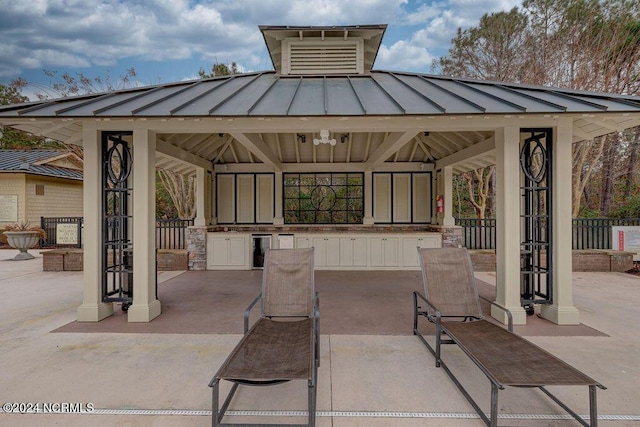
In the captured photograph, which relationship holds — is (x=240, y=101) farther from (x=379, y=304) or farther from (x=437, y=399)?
(x=437, y=399)

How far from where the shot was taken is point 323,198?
938 cm

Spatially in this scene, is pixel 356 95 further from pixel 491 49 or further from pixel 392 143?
pixel 491 49

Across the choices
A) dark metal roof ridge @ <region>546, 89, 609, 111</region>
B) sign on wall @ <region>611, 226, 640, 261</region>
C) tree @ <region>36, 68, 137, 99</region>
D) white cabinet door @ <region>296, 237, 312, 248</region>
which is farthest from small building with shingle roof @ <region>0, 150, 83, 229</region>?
sign on wall @ <region>611, 226, 640, 261</region>

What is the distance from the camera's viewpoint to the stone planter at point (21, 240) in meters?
9.53

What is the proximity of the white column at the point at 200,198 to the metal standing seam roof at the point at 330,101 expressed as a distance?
3296mm

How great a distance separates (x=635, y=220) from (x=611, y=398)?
28.3 feet

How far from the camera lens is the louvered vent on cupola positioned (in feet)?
20.7

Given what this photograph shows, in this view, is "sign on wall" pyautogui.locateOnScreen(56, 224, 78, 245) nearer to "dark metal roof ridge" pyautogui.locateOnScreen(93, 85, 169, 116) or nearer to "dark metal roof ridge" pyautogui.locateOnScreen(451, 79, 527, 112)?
"dark metal roof ridge" pyautogui.locateOnScreen(93, 85, 169, 116)

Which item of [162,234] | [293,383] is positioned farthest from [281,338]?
[162,234]

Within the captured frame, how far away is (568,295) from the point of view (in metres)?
4.23

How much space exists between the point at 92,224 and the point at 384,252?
611 cm

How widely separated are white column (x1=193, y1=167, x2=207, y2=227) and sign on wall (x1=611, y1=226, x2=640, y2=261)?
35.7 feet

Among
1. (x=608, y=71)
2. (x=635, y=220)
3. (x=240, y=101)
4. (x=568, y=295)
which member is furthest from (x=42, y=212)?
(x=608, y=71)

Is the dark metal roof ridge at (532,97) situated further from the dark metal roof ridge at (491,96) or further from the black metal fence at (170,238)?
the black metal fence at (170,238)
